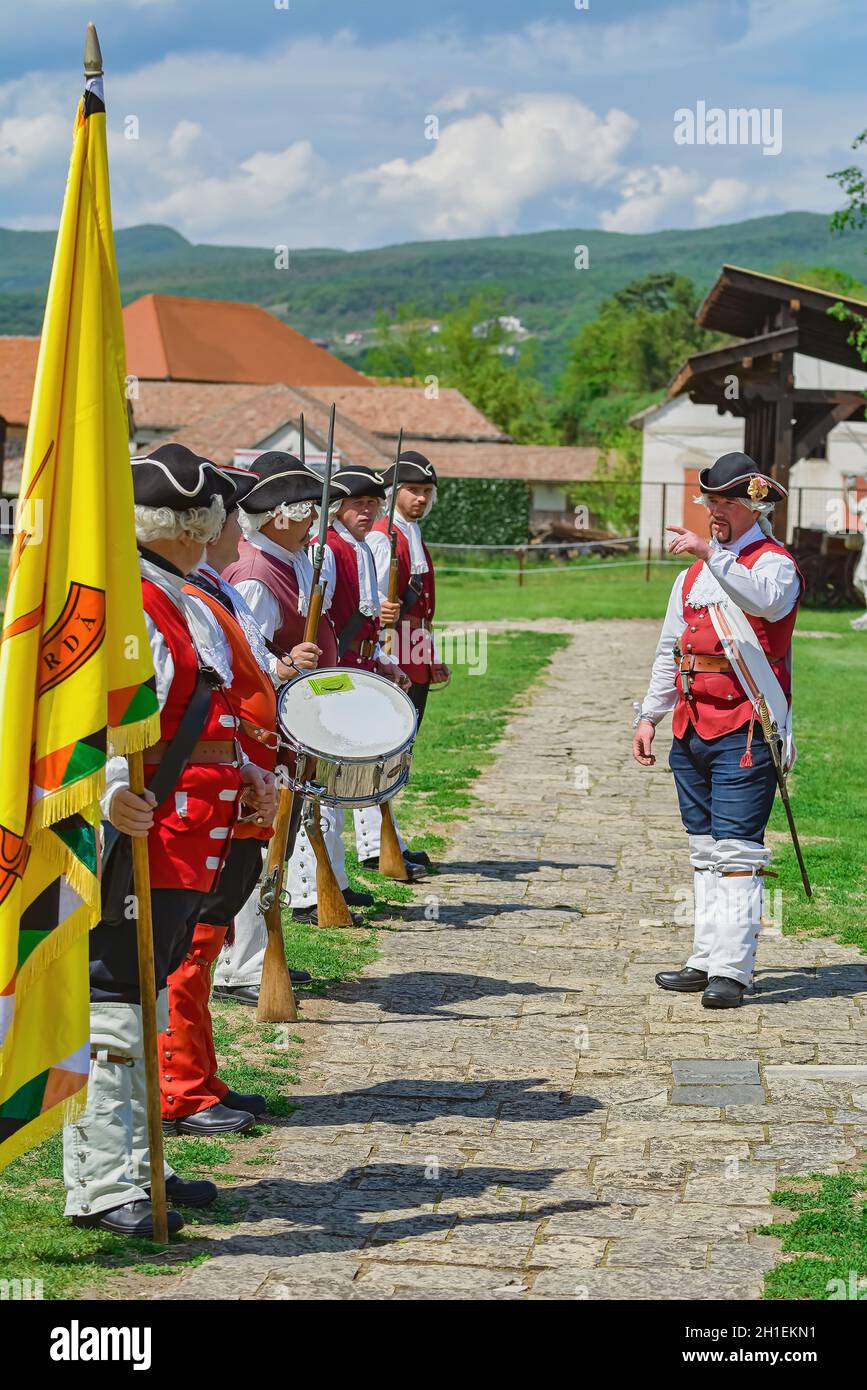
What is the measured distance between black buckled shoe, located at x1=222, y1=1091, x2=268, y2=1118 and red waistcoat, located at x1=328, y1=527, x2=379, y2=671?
3003mm

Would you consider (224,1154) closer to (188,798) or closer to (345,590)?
(188,798)

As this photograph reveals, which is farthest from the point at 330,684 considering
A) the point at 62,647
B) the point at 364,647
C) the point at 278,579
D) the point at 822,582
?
the point at 822,582

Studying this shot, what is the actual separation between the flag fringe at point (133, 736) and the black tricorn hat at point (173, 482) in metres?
0.67

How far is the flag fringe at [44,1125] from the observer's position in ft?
13.5

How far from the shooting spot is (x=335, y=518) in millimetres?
8289

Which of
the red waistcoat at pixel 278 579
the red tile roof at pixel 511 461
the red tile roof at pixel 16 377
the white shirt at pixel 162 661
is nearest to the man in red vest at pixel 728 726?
the red waistcoat at pixel 278 579

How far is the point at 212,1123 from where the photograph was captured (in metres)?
5.26

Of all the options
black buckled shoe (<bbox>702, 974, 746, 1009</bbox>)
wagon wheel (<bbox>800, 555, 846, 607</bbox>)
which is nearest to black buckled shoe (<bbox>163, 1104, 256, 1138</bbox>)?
black buckled shoe (<bbox>702, 974, 746, 1009</bbox>)

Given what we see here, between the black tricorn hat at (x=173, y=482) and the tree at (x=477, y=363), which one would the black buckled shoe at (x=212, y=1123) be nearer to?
the black tricorn hat at (x=173, y=482)

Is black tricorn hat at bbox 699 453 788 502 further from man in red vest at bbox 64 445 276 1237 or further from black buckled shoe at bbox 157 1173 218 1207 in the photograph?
black buckled shoe at bbox 157 1173 218 1207

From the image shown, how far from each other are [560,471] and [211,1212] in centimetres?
6629

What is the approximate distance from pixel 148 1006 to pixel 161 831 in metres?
0.55

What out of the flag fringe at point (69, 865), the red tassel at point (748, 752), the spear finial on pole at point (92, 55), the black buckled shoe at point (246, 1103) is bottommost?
the black buckled shoe at point (246, 1103)

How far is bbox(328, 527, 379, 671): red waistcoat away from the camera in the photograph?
804 centimetres
